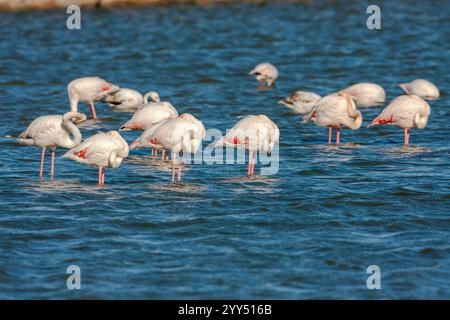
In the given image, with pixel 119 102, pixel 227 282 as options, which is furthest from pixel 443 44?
pixel 227 282

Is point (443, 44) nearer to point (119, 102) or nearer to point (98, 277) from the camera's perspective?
point (119, 102)

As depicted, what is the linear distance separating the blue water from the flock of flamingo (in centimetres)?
37

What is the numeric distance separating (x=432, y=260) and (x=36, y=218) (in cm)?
441

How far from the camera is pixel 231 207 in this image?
11.4 m

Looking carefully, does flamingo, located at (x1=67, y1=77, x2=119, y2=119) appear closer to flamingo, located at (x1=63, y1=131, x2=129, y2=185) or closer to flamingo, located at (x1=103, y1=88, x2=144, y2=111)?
flamingo, located at (x1=103, y1=88, x2=144, y2=111)

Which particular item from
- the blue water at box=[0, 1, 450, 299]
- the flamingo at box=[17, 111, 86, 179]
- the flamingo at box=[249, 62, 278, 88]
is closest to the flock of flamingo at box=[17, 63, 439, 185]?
the flamingo at box=[17, 111, 86, 179]

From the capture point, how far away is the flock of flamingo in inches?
477

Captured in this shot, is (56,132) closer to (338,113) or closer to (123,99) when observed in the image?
(338,113)

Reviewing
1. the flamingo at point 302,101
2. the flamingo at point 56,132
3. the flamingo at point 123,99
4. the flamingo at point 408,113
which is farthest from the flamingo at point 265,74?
the flamingo at point 56,132

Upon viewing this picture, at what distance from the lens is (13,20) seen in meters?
29.6

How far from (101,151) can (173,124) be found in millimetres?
1015

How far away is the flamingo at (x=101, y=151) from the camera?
38.9ft

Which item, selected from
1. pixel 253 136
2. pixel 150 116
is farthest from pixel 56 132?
pixel 253 136
